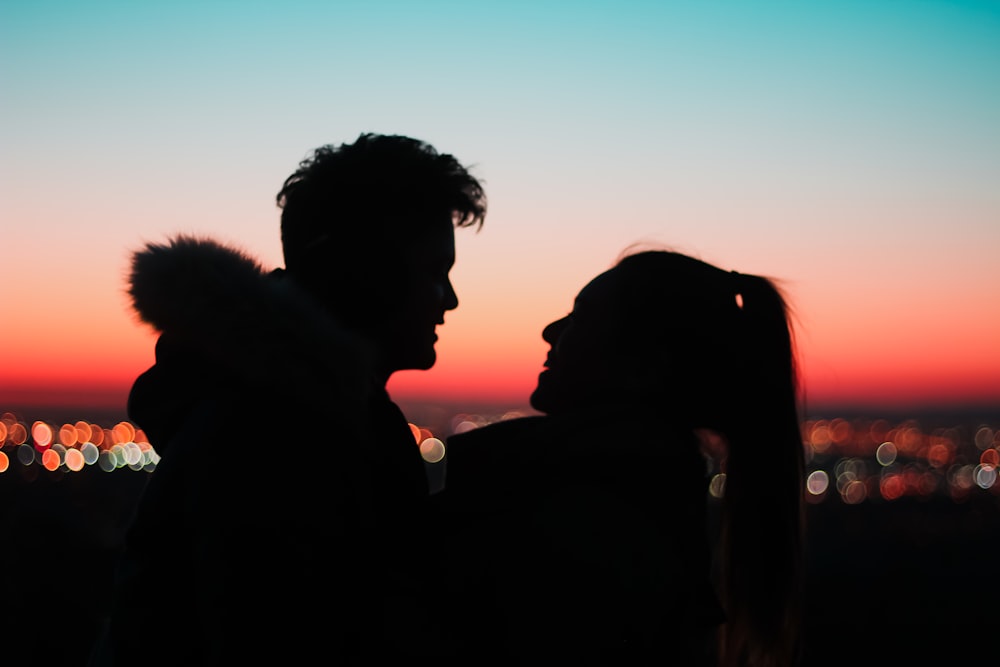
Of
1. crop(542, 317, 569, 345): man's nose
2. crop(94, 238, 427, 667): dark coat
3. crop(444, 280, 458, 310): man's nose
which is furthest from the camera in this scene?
crop(542, 317, 569, 345): man's nose

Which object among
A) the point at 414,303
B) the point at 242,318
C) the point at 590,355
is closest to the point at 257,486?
the point at 242,318

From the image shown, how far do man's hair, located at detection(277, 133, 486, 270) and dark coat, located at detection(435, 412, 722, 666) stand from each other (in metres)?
0.80

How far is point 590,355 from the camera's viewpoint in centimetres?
355

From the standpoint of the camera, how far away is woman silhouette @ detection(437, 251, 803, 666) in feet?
8.42

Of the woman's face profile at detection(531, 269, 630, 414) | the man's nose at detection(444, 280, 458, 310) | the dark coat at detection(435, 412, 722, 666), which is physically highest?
the man's nose at detection(444, 280, 458, 310)

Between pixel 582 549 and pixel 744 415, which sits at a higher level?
pixel 744 415

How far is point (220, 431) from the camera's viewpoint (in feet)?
7.11

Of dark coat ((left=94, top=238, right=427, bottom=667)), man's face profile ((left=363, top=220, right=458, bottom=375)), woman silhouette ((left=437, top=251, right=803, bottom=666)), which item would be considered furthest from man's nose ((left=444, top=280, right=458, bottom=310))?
dark coat ((left=94, top=238, right=427, bottom=667))

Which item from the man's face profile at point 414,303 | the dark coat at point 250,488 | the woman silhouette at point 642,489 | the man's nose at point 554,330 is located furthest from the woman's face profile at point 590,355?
the dark coat at point 250,488

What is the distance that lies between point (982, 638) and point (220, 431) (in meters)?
53.0

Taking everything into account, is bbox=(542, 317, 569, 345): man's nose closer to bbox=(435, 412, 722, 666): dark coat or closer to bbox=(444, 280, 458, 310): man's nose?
bbox=(444, 280, 458, 310): man's nose

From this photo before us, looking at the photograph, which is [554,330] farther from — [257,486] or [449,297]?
[257,486]

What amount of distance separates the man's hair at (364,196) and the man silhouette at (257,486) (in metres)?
0.42

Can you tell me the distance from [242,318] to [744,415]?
1.94 meters
